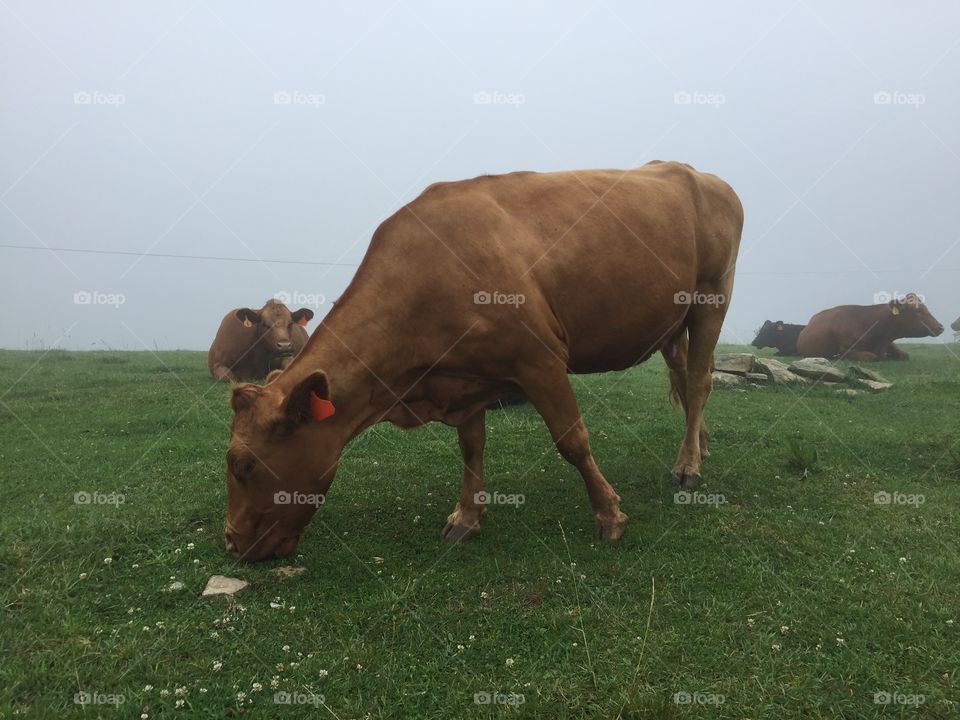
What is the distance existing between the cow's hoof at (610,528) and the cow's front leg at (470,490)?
3.23 feet

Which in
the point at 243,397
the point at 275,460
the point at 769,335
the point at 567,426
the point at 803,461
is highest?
the point at 243,397

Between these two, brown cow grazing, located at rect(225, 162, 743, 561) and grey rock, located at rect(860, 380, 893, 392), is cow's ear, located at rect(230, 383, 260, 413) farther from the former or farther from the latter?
grey rock, located at rect(860, 380, 893, 392)

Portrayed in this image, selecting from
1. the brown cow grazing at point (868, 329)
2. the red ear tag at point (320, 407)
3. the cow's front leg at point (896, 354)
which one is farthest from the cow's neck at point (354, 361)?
the cow's front leg at point (896, 354)

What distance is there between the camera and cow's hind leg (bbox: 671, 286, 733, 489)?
22.1 feet

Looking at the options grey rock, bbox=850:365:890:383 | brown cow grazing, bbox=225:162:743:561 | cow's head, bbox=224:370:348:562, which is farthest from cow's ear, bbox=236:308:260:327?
grey rock, bbox=850:365:890:383

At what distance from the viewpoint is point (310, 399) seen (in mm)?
4512

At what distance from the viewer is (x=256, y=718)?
3189mm

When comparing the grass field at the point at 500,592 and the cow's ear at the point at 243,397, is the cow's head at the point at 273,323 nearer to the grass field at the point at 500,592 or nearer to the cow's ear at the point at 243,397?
the grass field at the point at 500,592

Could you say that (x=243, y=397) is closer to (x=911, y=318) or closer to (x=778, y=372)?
(x=778, y=372)

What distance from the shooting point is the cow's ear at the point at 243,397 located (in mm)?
4641

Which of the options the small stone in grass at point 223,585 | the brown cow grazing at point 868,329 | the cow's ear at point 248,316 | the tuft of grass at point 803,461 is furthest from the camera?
the brown cow grazing at point 868,329

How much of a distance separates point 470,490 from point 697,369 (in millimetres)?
2940

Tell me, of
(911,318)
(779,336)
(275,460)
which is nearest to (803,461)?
(275,460)

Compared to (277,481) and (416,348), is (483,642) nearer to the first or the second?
(277,481)
